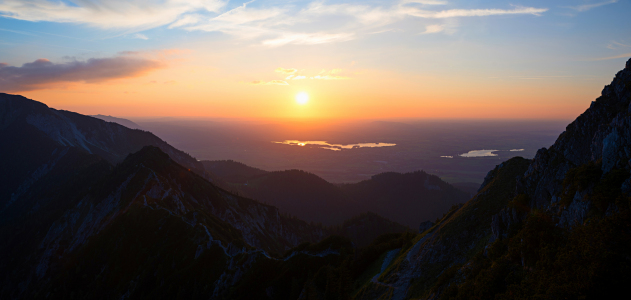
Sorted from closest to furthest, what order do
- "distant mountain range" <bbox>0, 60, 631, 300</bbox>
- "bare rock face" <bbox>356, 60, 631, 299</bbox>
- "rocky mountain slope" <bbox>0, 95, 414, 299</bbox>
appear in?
"distant mountain range" <bbox>0, 60, 631, 300</bbox>, "bare rock face" <bbox>356, 60, 631, 299</bbox>, "rocky mountain slope" <bbox>0, 95, 414, 299</bbox>

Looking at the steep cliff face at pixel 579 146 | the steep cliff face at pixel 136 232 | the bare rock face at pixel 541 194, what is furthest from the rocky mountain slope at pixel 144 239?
the steep cliff face at pixel 579 146

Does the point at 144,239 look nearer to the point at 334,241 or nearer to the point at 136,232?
the point at 136,232

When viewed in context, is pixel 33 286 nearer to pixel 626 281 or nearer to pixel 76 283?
pixel 76 283

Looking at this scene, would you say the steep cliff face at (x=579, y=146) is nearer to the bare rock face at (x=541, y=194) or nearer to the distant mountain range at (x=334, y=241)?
the bare rock face at (x=541, y=194)

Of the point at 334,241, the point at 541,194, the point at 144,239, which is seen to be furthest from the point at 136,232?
the point at 541,194

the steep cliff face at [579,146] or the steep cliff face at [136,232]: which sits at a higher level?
the steep cliff face at [579,146]

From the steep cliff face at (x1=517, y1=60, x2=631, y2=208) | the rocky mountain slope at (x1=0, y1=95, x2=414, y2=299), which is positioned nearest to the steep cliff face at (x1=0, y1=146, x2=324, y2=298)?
the rocky mountain slope at (x1=0, y1=95, x2=414, y2=299)

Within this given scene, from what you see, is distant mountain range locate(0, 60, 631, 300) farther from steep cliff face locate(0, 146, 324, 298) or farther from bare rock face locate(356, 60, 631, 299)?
steep cliff face locate(0, 146, 324, 298)

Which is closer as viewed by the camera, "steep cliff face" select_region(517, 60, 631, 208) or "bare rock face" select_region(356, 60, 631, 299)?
"bare rock face" select_region(356, 60, 631, 299)

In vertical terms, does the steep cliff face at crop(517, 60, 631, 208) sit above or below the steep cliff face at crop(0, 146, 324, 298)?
above

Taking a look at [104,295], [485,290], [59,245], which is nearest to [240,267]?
[104,295]

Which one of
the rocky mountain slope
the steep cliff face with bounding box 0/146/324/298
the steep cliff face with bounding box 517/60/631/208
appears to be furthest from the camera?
the steep cliff face with bounding box 0/146/324/298

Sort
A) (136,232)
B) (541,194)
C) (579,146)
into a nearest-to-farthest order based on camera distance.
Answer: (541,194) < (579,146) < (136,232)

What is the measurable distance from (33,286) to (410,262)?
9902 centimetres
